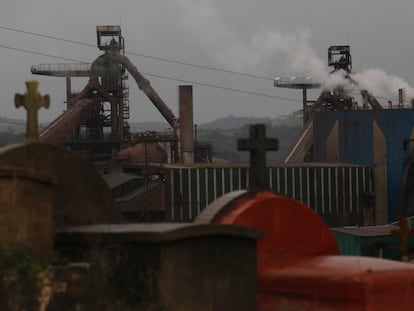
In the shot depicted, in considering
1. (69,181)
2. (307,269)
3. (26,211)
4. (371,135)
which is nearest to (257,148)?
(307,269)

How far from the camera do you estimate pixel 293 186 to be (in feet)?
193

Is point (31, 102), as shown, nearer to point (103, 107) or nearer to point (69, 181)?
point (69, 181)

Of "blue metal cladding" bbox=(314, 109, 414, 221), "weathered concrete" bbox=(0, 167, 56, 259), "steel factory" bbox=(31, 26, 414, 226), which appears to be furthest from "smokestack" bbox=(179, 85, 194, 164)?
"weathered concrete" bbox=(0, 167, 56, 259)

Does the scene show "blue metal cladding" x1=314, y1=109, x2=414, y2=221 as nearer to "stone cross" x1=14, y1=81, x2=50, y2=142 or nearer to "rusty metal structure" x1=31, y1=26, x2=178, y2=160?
"rusty metal structure" x1=31, y1=26, x2=178, y2=160

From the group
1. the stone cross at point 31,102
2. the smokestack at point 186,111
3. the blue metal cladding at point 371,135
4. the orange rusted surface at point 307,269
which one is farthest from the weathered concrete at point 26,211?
the smokestack at point 186,111

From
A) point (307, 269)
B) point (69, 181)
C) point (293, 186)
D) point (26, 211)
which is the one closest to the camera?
point (26, 211)

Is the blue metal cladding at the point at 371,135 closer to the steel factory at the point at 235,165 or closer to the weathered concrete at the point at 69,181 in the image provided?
the steel factory at the point at 235,165

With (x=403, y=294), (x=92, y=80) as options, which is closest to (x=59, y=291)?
(x=403, y=294)

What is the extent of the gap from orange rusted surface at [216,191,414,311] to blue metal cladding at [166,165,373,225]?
40.3 meters

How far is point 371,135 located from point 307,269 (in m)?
49.4

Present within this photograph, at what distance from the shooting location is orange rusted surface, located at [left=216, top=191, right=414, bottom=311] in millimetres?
12422

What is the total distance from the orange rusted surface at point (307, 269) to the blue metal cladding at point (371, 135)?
151 feet

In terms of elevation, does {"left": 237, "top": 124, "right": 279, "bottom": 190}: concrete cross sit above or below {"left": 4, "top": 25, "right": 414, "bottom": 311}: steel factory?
above

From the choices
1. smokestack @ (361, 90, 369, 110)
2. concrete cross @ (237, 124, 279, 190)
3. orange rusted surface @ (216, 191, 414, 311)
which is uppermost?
smokestack @ (361, 90, 369, 110)
